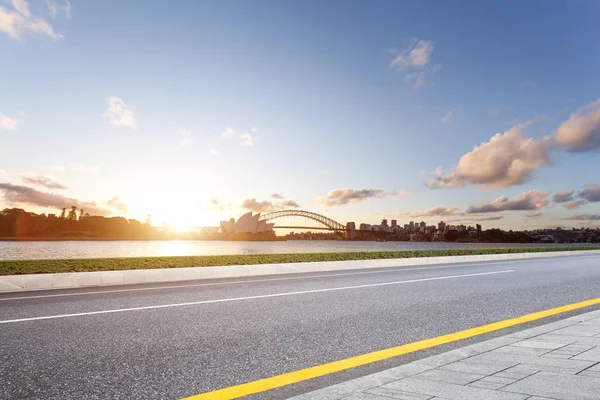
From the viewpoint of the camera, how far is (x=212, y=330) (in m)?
6.53

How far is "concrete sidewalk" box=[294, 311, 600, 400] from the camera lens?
358cm

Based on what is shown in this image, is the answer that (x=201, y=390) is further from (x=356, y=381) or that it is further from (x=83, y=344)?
(x=83, y=344)

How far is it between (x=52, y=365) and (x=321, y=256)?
21.0 meters

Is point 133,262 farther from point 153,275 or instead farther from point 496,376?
point 496,376

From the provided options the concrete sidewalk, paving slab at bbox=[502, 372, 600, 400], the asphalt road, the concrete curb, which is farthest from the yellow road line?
the concrete curb

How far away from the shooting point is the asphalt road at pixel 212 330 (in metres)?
4.32

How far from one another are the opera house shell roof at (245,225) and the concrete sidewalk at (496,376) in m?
133

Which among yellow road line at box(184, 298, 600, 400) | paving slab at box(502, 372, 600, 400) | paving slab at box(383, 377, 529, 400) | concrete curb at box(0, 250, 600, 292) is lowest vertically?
yellow road line at box(184, 298, 600, 400)

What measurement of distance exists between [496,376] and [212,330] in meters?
3.79

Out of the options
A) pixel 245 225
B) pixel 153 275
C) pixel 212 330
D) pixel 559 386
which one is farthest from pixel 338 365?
pixel 245 225

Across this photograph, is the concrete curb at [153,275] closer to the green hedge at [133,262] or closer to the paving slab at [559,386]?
the green hedge at [133,262]

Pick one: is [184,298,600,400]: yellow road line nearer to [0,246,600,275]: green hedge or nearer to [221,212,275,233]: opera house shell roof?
[0,246,600,275]: green hedge

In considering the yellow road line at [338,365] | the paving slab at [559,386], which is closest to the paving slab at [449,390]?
the paving slab at [559,386]

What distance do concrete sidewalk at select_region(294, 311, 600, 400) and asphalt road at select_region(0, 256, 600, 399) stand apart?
1.61ft
